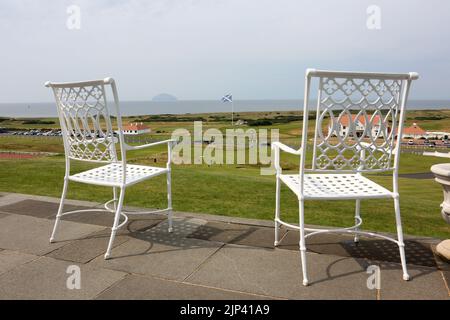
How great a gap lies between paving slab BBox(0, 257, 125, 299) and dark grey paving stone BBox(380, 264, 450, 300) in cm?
174

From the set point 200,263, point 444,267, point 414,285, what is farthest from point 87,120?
point 444,267

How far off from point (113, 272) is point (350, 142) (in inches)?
72.3

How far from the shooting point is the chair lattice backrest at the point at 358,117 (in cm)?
217

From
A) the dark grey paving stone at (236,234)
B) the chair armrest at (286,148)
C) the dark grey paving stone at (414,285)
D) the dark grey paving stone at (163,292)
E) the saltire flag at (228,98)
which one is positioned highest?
Result: the saltire flag at (228,98)

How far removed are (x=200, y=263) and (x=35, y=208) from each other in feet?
7.99

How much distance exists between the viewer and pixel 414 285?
2.22 m

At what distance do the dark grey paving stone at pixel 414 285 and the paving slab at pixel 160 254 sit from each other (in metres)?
1.26

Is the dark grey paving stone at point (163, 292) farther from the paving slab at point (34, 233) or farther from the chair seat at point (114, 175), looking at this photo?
the paving slab at point (34, 233)

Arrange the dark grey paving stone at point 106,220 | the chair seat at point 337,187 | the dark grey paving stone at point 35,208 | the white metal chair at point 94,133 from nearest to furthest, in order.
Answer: the chair seat at point 337,187
the white metal chair at point 94,133
the dark grey paving stone at point 106,220
the dark grey paving stone at point 35,208

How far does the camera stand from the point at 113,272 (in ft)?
7.86

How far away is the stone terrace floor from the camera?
2.14 metres

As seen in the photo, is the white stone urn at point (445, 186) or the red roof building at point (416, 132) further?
the red roof building at point (416, 132)

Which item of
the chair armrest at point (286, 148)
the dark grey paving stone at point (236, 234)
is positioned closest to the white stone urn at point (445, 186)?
the chair armrest at point (286, 148)
